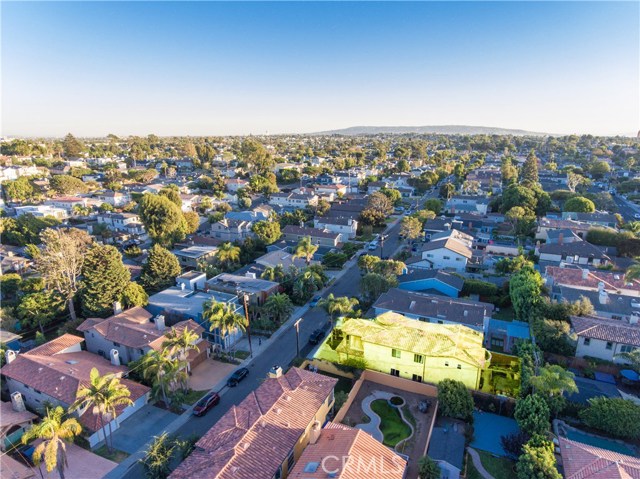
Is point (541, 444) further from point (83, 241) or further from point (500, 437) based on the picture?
point (83, 241)

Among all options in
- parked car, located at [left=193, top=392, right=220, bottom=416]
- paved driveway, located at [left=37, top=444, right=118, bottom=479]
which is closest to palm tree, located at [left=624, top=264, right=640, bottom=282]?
parked car, located at [left=193, top=392, right=220, bottom=416]

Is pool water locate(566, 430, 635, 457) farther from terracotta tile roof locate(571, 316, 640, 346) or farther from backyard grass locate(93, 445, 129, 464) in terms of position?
backyard grass locate(93, 445, 129, 464)

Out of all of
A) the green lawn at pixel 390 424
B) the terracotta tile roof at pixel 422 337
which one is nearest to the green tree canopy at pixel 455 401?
the terracotta tile roof at pixel 422 337

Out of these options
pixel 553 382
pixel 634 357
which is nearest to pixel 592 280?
pixel 634 357

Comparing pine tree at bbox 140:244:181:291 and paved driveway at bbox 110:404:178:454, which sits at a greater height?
pine tree at bbox 140:244:181:291

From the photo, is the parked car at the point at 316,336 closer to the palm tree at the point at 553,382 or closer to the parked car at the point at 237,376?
the parked car at the point at 237,376

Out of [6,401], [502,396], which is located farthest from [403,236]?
[6,401]
